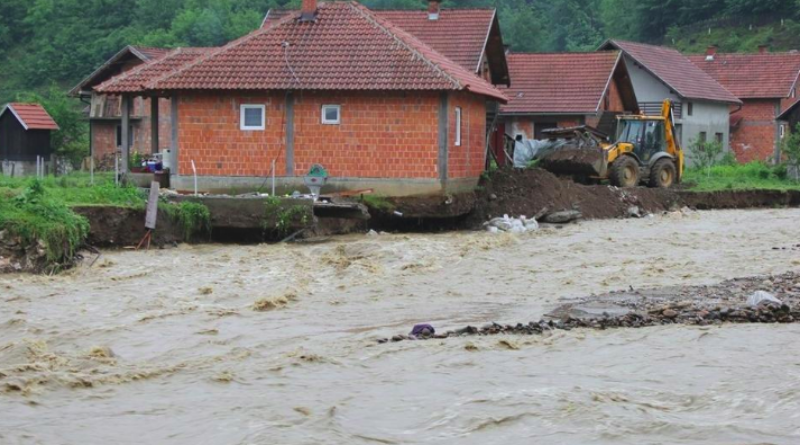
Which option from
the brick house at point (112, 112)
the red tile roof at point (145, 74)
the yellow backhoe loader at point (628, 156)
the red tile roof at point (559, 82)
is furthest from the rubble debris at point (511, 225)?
the brick house at point (112, 112)

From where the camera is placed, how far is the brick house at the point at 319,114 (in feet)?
92.1

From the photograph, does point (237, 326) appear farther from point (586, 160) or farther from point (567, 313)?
point (586, 160)

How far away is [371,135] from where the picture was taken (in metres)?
28.3

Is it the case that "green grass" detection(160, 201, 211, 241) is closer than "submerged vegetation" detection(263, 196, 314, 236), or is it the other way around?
"green grass" detection(160, 201, 211, 241)

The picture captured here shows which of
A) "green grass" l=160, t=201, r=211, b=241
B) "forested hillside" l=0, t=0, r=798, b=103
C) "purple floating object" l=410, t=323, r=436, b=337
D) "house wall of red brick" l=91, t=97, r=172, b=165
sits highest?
"forested hillside" l=0, t=0, r=798, b=103

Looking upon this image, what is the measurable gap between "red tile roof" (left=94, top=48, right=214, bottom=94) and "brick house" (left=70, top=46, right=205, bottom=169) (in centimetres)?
1307

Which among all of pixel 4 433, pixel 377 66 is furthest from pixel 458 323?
pixel 377 66

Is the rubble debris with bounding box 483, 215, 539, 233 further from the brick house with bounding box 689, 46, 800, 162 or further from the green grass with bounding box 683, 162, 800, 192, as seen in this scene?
the brick house with bounding box 689, 46, 800, 162

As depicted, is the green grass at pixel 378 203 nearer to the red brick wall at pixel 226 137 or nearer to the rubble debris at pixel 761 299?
the red brick wall at pixel 226 137

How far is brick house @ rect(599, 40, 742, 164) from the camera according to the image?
49.3 meters

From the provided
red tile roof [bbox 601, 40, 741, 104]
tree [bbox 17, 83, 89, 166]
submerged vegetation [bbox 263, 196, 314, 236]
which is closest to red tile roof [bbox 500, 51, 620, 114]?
red tile roof [bbox 601, 40, 741, 104]

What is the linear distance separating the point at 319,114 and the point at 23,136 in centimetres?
1806

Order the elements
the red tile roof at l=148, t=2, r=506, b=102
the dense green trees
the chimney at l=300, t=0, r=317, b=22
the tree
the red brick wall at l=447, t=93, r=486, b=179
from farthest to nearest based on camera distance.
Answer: the dense green trees < the tree < the chimney at l=300, t=0, r=317, b=22 < the red brick wall at l=447, t=93, r=486, b=179 < the red tile roof at l=148, t=2, r=506, b=102

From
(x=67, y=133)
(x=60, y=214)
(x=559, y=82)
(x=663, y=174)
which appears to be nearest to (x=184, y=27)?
(x=67, y=133)
